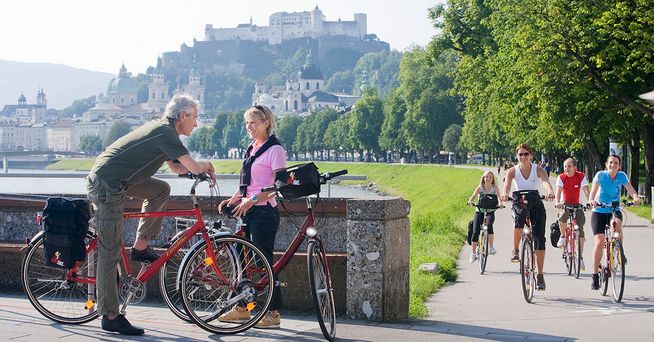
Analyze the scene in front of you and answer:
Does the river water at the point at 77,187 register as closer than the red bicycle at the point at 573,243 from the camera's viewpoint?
No

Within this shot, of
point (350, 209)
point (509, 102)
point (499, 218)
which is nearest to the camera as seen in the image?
point (350, 209)

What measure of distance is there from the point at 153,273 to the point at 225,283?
0.63 m

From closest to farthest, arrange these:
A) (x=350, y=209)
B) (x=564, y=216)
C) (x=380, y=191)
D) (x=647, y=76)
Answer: (x=350, y=209) < (x=564, y=216) < (x=647, y=76) < (x=380, y=191)

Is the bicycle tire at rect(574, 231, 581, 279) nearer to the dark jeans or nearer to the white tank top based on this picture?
the white tank top

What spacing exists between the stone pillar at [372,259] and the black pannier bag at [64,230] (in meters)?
2.06

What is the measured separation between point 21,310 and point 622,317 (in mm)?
5190

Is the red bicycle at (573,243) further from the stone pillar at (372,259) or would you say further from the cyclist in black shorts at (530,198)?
the stone pillar at (372,259)

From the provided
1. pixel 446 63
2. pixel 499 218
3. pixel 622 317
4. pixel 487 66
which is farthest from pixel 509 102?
pixel 446 63

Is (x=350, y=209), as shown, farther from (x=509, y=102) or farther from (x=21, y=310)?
(x=509, y=102)

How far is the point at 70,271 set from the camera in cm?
901

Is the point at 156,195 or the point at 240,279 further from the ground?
the point at 156,195

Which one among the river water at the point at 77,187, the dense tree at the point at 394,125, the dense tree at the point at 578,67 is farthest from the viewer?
the dense tree at the point at 394,125

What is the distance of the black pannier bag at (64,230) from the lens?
8750mm

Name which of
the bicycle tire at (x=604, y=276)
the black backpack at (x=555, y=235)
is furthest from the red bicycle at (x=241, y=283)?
the black backpack at (x=555, y=235)
